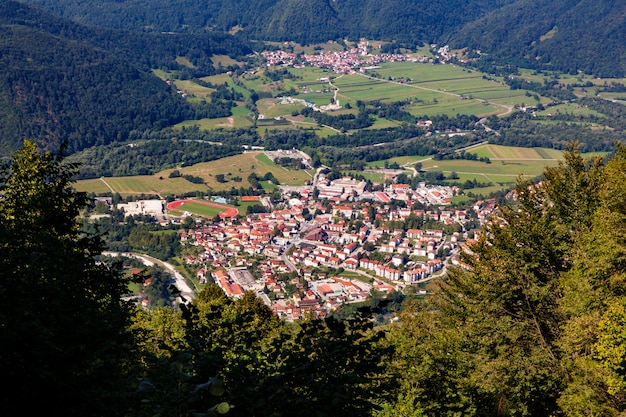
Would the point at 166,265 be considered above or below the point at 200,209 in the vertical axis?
above

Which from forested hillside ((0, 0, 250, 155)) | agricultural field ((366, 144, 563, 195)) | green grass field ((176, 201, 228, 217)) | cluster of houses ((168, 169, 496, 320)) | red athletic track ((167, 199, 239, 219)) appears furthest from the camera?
forested hillside ((0, 0, 250, 155))

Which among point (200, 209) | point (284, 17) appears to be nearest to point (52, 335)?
point (200, 209)

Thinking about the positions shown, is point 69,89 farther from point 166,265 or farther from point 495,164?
point 495,164

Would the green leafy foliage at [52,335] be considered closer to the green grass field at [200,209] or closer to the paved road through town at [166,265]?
the paved road through town at [166,265]

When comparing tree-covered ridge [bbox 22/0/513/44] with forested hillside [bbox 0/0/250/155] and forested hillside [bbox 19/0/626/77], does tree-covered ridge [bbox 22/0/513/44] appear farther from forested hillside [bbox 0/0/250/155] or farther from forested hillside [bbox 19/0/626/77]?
forested hillside [bbox 0/0/250/155]

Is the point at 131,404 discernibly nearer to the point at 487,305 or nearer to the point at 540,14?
the point at 487,305

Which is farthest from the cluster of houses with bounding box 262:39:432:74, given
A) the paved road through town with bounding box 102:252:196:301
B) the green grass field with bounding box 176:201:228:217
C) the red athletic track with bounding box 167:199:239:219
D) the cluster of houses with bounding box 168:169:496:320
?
the paved road through town with bounding box 102:252:196:301
